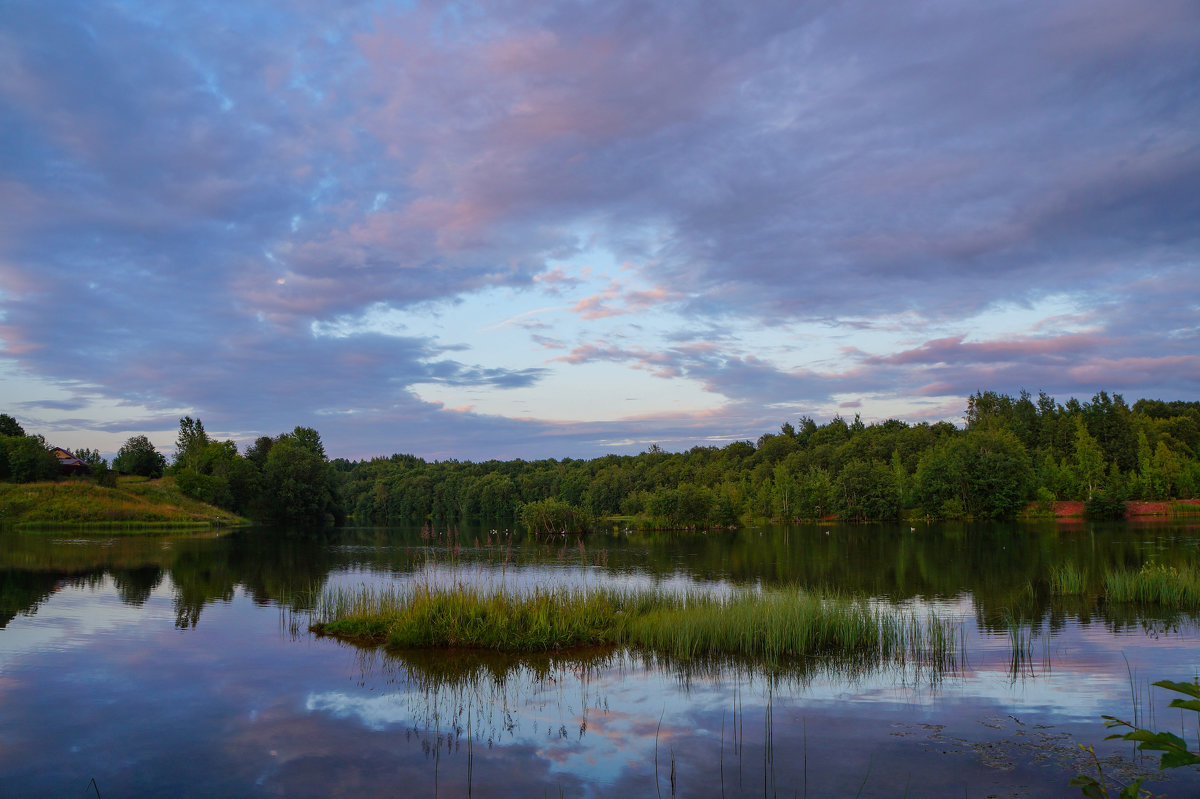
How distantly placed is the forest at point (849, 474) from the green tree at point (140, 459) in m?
0.19

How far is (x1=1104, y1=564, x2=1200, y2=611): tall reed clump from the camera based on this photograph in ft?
72.6

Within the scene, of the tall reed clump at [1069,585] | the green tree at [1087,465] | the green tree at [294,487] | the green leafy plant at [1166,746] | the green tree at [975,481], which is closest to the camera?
the green leafy plant at [1166,746]

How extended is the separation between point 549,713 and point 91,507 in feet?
268

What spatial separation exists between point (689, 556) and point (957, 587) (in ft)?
73.2

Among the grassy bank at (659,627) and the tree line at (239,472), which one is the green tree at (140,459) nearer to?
the tree line at (239,472)

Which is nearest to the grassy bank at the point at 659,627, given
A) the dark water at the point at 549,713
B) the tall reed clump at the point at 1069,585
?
the dark water at the point at 549,713

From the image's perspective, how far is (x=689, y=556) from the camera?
49156 millimetres

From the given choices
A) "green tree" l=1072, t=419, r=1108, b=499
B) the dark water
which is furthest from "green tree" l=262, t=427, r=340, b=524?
"green tree" l=1072, t=419, r=1108, b=499

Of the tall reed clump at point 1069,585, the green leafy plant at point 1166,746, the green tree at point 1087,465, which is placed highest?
the green tree at point 1087,465

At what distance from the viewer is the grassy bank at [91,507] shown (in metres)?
71.2

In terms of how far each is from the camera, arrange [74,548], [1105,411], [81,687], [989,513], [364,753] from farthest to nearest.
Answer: [1105,411] < [989,513] < [74,548] < [81,687] < [364,753]

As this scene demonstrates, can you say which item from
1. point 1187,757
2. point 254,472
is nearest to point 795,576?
point 1187,757

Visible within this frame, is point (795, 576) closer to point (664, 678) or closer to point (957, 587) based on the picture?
point (957, 587)

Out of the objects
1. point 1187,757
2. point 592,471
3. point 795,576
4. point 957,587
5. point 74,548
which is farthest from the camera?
point 592,471
